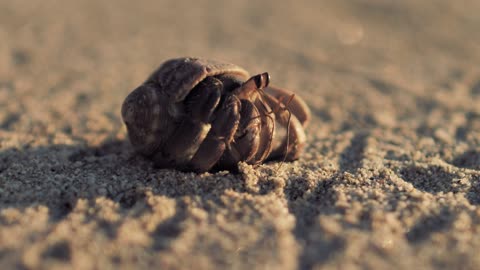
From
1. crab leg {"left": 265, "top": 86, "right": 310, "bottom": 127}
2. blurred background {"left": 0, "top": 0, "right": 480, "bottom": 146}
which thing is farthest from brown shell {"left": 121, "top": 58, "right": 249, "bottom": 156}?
blurred background {"left": 0, "top": 0, "right": 480, "bottom": 146}

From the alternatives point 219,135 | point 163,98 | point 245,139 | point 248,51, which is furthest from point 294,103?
point 248,51

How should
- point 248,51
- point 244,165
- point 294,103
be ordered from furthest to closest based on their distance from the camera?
point 248,51, point 294,103, point 244,165

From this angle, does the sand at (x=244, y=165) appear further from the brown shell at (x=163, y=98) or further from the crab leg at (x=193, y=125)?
the brown shell at (x=163, y=98)

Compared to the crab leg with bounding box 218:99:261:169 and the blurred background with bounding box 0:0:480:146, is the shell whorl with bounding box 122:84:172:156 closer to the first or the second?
the crab leg with bounding box 218:99:261:169

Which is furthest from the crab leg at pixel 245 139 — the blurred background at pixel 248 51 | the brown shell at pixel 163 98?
the blurred background at pixel 248 51

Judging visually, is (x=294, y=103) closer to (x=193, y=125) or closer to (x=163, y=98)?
(x=193, y=125)

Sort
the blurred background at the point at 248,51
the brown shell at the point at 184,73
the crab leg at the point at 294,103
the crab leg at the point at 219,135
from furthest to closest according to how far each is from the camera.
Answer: the blurred background at the point at 248,51 < the crab leg at the point at 294,103 < the brown shell at the point at 184,73 < the crab leg at the point at 219,135

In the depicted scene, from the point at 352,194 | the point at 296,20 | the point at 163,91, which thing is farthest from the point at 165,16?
the point at 352,194
